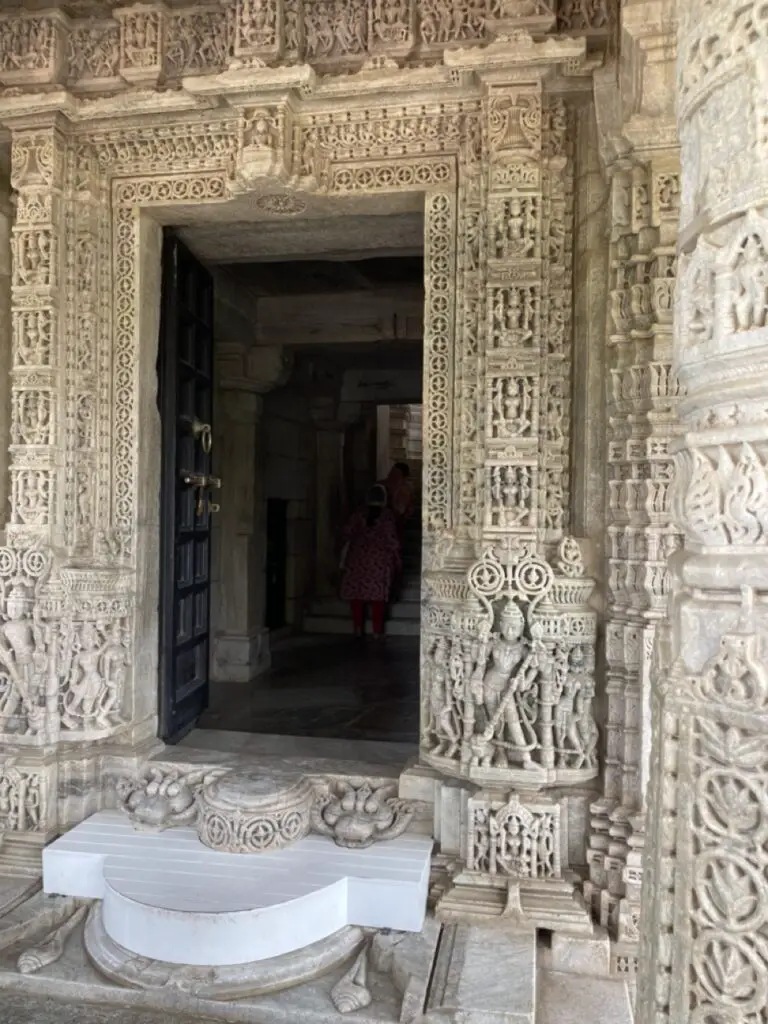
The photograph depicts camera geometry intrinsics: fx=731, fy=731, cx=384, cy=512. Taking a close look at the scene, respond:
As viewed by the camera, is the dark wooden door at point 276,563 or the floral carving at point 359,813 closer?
the floral carving at point 359,813

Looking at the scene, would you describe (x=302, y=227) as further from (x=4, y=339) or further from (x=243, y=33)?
(x=4, y=339)

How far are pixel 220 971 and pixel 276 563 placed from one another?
5.69 meters

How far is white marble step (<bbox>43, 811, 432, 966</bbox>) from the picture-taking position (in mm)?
2666

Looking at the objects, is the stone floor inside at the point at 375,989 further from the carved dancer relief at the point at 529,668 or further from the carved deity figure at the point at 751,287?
the carved deity figure at the point at 751,287

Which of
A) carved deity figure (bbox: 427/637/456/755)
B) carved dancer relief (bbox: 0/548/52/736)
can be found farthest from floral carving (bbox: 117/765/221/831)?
carved deity figure (bbox: 427/637/456/755)

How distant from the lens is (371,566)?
320 inches

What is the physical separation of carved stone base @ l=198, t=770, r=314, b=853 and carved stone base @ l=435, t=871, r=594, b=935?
72 cm

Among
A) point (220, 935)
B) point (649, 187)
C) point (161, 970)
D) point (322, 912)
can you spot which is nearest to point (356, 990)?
point (322, 912)

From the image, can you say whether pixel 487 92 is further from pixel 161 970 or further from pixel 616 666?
pixel 161 970

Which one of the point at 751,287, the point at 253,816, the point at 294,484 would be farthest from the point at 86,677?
the point at 294,484

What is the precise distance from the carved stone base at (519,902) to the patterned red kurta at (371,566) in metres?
5.06

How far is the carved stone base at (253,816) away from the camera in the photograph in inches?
124

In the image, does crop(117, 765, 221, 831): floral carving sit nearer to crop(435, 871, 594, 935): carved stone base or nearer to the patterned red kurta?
crop(435, 871, 594, 935): carved stone base

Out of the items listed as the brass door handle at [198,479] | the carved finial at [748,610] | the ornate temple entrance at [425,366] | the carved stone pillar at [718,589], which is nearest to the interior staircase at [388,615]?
the brass door handle at [198,479]
